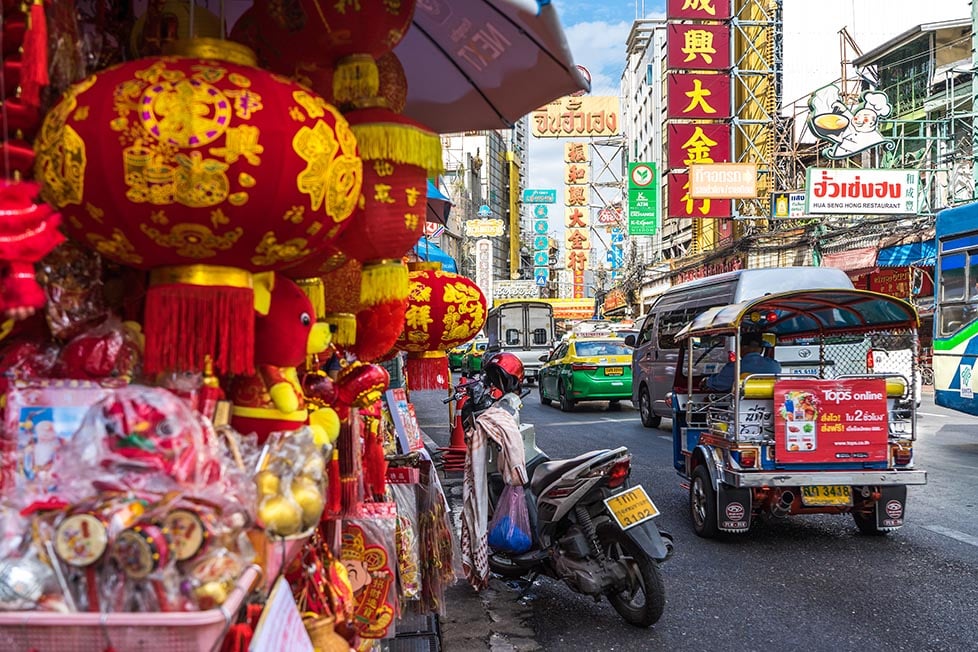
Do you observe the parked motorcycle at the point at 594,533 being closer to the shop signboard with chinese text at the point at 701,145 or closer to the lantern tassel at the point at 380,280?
the lantern tassel at the point at 380,280

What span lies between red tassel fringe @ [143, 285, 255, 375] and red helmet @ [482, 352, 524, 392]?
3.30 m

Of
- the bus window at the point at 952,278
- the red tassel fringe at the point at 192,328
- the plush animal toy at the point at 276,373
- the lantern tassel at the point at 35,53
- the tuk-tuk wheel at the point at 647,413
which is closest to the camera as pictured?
the lantern tassel at the point at 35,53

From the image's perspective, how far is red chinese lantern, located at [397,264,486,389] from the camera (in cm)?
506

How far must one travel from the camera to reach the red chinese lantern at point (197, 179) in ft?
5.48

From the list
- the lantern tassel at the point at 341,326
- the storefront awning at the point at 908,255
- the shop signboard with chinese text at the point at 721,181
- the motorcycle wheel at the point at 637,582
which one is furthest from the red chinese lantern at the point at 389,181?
the storefront awning at the point at 908,255

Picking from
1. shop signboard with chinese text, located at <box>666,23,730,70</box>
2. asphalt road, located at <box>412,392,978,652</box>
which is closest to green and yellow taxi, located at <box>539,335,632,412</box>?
shop signboard with chinese text, located at <box>666,23,730,70</box>

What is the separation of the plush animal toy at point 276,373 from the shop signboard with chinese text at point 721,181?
746 inches

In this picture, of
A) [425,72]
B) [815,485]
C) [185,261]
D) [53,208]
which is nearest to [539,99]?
[425,72]

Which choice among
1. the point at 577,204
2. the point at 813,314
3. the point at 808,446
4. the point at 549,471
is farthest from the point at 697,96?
the point at 549,471

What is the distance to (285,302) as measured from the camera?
87.5 inches

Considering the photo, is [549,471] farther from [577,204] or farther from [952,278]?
[577,204]

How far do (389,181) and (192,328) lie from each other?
2.48 ft

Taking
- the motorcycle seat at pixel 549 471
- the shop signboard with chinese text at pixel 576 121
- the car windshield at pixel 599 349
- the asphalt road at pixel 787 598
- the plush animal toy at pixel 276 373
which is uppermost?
the shop signboard with chinese text at pixel 576 121

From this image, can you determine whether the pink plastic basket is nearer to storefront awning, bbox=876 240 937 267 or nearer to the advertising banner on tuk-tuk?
the advertising banner on tuk-tuk
